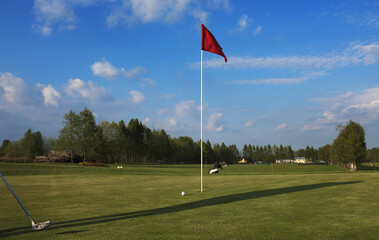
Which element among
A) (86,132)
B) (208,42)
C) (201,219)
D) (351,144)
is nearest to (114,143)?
(86,132)

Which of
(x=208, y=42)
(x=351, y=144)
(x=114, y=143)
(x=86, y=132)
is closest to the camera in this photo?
(x=208, y=42)

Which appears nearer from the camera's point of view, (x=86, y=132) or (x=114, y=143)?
(x=86, y=132)

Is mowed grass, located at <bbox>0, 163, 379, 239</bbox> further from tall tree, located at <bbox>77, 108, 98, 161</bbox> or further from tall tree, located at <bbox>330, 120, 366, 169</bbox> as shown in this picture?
tall tree, located at <bbox>77, 108, 98, 161</bbox>

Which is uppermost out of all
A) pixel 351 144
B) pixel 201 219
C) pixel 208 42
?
pixel 208 42

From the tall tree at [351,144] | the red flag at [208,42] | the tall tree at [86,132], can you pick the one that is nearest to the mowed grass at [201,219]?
the red flag at [208,42]

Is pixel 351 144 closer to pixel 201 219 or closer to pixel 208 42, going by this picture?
pixel 208 42

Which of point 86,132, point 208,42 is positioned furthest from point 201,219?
point 86,132

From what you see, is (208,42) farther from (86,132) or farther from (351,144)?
(86,132)

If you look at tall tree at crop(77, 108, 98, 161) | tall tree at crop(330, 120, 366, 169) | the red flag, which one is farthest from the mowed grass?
tall tree at crop(77, 108, 98, 161)

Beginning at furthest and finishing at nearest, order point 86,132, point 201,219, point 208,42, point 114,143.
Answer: point 114,143, point 86,132, point 208,42, point 201,219

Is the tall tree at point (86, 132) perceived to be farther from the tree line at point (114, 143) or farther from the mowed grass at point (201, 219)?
the mowed grass at point (201, 219)

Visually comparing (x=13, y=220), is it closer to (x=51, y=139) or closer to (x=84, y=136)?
(x=84, y=136)

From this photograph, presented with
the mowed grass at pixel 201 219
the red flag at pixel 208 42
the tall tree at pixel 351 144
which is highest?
the red flag at pixel 208 42

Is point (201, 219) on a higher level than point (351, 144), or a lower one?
lower
